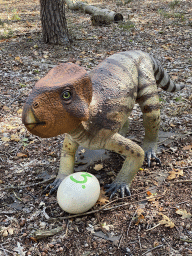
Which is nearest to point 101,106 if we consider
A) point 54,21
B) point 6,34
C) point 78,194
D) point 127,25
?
point 78,194

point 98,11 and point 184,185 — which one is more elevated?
point 98,11

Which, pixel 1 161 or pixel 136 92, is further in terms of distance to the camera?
pixel 1 161

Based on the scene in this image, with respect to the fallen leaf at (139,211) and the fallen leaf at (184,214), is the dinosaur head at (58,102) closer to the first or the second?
the fallen leaf at (139,211)

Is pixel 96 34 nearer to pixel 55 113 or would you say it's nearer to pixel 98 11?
pixel 98 11

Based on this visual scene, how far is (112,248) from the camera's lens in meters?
2.55

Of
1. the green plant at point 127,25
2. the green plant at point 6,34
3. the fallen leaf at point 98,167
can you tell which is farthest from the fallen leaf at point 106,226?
the green plant at point 127,25

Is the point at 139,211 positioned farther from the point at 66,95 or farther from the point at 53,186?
the point at 66,95

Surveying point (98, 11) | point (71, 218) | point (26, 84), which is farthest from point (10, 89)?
point (98, 11)

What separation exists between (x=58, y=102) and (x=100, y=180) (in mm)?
1561

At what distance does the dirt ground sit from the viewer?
2.62 meters

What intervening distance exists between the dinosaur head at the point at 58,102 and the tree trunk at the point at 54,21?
16.7 ft

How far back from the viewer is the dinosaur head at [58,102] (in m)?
2.14

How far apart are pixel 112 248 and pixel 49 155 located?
6.07ft

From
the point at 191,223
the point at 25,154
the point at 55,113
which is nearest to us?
the point at 55,113
